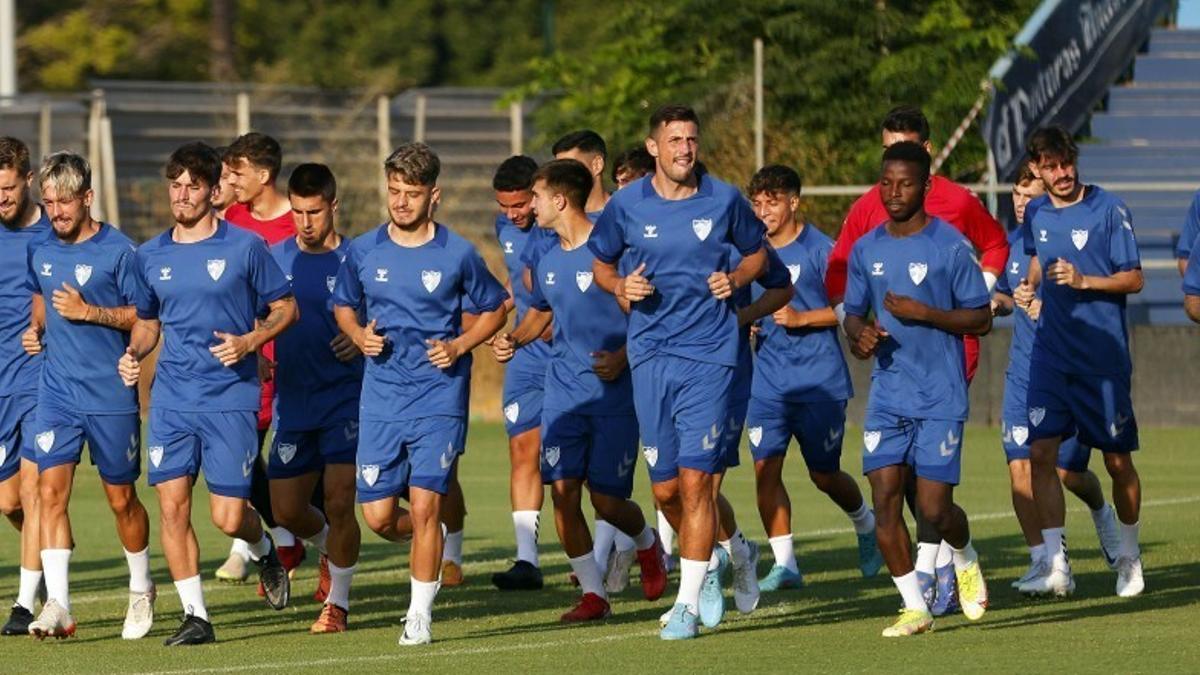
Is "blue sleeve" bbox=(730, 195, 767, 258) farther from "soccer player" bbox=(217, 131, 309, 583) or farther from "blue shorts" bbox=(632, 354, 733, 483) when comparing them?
"soccer player" bbox=(217, 131, 309, 583)

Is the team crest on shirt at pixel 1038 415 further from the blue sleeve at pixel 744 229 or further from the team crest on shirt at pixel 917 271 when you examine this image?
the blue sleeve at pixel 744 229

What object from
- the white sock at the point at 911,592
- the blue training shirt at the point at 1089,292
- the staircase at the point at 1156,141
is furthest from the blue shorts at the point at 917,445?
the staircase at the point at 1156,141

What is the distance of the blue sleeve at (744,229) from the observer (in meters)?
11.2

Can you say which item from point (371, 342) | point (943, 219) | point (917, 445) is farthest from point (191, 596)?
point (943, 219)

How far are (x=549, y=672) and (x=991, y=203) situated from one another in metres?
14.3

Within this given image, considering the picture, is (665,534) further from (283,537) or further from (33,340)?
(33,340)

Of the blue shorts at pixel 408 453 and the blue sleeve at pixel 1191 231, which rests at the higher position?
the blue sleeve at pixel 1191 231

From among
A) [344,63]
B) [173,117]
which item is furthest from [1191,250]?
[344,63]

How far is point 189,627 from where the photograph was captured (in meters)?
11.1

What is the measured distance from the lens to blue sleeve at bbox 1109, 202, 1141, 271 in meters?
12.3

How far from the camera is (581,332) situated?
12.3 meters

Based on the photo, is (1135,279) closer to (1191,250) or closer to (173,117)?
(1191,250)

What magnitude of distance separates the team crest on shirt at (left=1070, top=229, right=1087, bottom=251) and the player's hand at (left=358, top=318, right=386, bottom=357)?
3493mm

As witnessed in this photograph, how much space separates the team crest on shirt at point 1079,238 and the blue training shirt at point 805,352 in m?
1.49
